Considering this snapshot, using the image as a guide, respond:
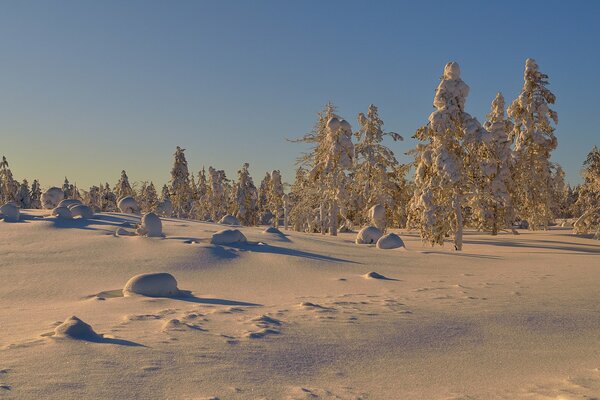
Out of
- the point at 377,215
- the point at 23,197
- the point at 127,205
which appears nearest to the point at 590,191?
the point at 377,215

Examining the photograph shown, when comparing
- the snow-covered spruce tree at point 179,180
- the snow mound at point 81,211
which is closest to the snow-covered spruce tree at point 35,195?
the snow-covered spruce tree at point 179,180

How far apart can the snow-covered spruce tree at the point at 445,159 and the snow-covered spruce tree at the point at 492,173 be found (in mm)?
526

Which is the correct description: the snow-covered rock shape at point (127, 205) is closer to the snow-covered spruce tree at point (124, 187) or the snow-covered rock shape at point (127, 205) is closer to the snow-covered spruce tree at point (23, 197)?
the snow-covered spruce tree at point (124, 187)

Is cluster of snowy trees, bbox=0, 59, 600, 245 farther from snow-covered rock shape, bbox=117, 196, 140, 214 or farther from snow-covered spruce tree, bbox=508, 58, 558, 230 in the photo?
snow-covered rock shape, bbox=117, 196, 140, 214

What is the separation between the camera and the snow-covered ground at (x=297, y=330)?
4.38m

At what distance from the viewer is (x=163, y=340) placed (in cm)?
570

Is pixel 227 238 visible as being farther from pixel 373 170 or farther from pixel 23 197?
pixel 23 197

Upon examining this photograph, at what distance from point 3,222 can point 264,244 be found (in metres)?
11.0

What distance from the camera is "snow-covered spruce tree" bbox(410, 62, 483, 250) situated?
21.2 m

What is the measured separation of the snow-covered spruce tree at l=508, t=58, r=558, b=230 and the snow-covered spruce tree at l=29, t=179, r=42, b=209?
6955 centimetres

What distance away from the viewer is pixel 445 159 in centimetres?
2105

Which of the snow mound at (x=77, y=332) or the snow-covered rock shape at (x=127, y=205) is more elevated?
the snow-covered rock shape at (x=127, y=205)

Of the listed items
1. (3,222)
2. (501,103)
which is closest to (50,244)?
(3,222)

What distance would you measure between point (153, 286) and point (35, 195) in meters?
78.6
